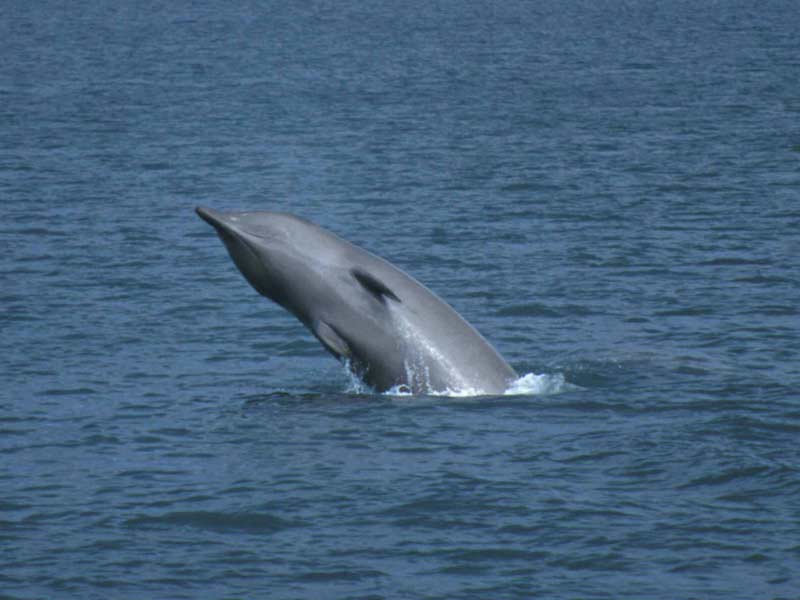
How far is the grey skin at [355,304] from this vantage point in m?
29.3

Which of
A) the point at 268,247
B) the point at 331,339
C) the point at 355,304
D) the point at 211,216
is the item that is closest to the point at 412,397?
the point at 331,339

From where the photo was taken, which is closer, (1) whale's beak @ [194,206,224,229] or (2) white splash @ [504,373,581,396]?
(1) whale's beak @ [194,206,224,229]

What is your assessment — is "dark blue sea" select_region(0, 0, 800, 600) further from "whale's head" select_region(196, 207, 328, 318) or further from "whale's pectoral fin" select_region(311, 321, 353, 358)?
"whale's head" select_region(196, 207, 328, 318)

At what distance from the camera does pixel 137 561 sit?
2300 cm

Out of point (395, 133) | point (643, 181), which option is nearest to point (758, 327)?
point (643, 181)

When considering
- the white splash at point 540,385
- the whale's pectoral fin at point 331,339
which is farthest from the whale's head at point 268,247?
the white splash at point 540,385

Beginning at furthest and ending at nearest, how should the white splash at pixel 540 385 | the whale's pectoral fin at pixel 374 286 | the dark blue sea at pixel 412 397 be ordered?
1. the white splash at pixel 540 385
2. the whale's pectoral fin at pixel 374 286
3. the dark blue sea at pixel 412 397

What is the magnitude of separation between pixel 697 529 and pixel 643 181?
3656 centimetres

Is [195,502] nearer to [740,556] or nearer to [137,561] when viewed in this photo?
[137,561]

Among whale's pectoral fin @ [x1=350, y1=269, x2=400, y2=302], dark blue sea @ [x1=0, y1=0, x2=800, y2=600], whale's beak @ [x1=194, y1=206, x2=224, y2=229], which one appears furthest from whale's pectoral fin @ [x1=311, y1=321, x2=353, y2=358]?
whale's beak @ [x1=194, y1=206, x2=224, y2=229]

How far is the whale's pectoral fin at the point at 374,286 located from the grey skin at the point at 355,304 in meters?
0.02

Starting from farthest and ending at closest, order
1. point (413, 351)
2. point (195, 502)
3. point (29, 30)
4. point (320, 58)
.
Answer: point (29, 30) < point (320, 58) < point (413, 351) < point (195, 502)

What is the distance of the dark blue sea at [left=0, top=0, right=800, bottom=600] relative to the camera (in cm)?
2312

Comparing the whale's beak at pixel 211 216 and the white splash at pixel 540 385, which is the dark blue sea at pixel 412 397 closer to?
the white splash at pixel 540 385
